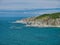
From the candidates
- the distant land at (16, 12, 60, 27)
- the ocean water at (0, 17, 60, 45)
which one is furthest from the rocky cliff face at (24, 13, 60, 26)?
the ocean water at (0, 17, 60, 45)

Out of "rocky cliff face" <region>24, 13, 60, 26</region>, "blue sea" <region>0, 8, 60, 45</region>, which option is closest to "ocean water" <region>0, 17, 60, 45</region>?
"blue sea" <region>0, 8, 60, 45</region>

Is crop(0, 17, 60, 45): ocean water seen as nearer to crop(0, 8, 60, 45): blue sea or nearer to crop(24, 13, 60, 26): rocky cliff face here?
crop(0, 8, 60, 45): blue sea

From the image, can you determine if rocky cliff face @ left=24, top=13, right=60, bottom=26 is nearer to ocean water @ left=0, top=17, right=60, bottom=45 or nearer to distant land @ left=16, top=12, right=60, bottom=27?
distant land @ left=16, top=12, right=60, bottom=27

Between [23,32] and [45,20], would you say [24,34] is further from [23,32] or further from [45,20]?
[45,20]

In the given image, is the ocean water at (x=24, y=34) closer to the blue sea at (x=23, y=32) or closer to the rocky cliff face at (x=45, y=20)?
the blue sea at (x=23, y=32)

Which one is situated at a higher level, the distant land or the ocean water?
the distant land
